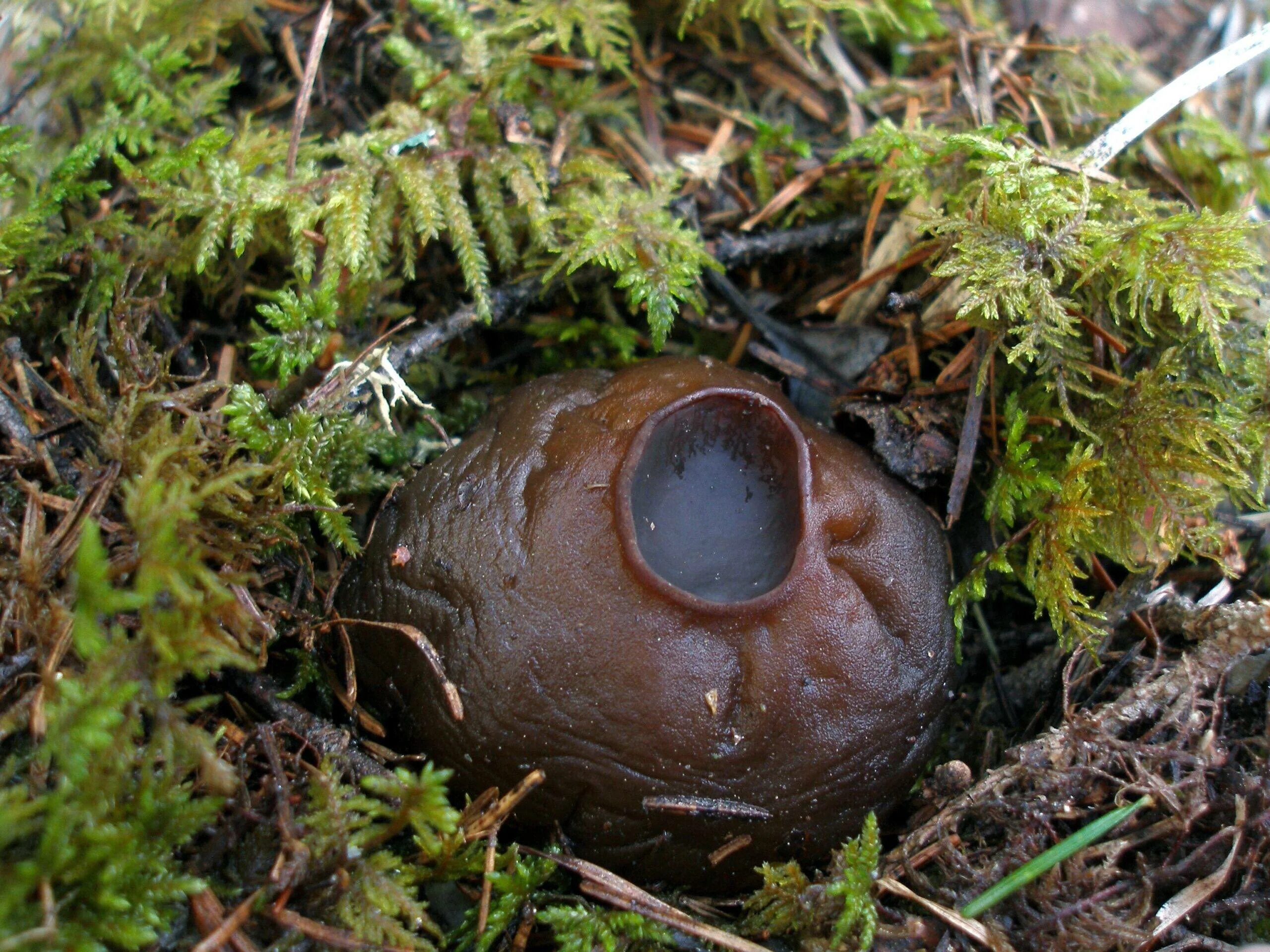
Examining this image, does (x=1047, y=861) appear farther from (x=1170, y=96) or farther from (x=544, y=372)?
(x=1170, y=96)

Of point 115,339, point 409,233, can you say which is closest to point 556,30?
point 409,233

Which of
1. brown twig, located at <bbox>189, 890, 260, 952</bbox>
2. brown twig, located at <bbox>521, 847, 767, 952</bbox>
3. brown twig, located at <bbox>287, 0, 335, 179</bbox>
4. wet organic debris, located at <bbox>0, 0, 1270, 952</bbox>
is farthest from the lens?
brown twig, located at <bbox>287, 0, 335, 179</bbox>

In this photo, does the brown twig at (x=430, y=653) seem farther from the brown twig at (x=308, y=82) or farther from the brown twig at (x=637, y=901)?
the brown twig at (x=308, y=82)

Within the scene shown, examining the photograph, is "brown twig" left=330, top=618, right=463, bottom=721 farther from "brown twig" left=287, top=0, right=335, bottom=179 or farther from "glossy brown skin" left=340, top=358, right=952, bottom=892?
"brown twig" left=287, top=0, right=335, bottom=179

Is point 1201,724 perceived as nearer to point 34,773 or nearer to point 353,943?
point 353,943

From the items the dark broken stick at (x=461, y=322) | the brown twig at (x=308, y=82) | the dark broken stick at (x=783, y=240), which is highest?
the brown twig at (x=308, y=82)

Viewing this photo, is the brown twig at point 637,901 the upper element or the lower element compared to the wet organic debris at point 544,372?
lower

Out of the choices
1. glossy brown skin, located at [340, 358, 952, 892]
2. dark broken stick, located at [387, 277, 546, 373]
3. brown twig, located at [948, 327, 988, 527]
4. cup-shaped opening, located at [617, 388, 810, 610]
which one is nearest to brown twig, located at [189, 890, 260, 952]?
glossy brown skin, located at [340, 358, 952, 892]

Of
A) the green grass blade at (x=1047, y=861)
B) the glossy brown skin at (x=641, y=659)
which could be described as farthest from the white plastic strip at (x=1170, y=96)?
the green grass blade at (x=1047, y=861)
